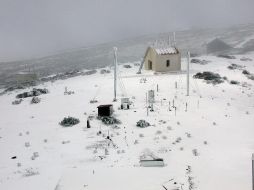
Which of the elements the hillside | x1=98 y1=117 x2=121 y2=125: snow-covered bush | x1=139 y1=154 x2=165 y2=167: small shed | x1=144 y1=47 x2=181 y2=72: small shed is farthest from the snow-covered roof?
x1=139 y1=154 x2=165 y2=167: small shed

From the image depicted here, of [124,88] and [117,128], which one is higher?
[124,88]

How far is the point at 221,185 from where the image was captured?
16.1 meters

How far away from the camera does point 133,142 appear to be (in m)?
21.3

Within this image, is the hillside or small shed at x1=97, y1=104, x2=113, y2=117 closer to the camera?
small shed at x1=97, y1=104, x2=113, y2=117

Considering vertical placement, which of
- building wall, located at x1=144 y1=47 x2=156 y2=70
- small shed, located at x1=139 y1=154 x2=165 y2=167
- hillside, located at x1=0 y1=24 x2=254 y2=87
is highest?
hillside, located at x1=0 y1=24 x2=254 y2=87

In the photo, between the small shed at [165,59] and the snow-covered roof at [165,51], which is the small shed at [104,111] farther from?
the snow-covered roof at [165,51]

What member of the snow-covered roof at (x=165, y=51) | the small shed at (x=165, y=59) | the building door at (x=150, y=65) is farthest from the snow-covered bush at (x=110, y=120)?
the building door at (x=150, y=65)

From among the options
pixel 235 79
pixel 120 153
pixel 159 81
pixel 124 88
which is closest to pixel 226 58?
pixel 235 79

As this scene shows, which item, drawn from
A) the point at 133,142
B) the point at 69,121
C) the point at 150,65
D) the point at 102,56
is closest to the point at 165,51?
the point at 150,65

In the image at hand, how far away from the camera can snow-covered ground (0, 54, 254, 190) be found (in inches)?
661

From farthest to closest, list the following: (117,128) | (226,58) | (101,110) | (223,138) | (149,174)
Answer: (226,58)
(101,110)
(117,128)
(223,138)
(149,174)

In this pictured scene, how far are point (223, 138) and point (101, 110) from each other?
8.07 m

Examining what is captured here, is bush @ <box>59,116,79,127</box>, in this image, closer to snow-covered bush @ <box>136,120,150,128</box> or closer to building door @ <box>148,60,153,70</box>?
snow-covered bush @ <box>136,120,150,128</box>

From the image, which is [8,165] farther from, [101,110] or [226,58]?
[226,58]
